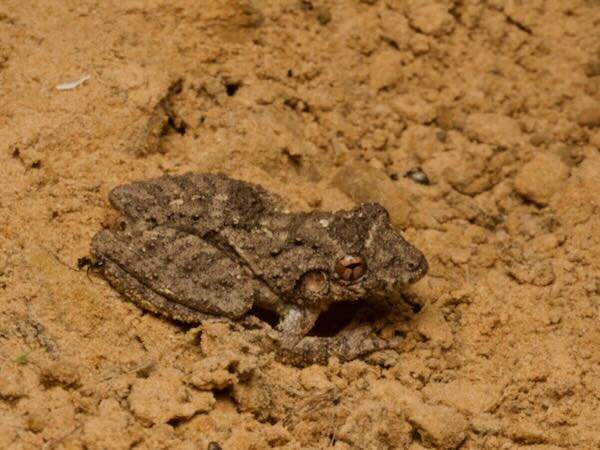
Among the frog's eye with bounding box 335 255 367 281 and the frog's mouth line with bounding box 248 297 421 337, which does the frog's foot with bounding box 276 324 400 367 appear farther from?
the frog's eye with bounding box 335 255 367 281

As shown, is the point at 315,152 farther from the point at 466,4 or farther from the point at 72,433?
the point at 72,433

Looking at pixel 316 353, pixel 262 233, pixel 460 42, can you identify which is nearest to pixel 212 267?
pixel 262 233

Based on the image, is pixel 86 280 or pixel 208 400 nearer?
pixel 208 400

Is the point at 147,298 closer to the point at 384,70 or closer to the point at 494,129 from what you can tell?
the point at 384,70

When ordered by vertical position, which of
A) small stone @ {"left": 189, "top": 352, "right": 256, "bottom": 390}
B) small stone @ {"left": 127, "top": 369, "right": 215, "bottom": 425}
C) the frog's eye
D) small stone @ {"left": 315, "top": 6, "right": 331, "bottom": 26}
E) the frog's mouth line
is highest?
small stone @ {"left": 315, "top": 6, "right": 331, "bottom": 26}

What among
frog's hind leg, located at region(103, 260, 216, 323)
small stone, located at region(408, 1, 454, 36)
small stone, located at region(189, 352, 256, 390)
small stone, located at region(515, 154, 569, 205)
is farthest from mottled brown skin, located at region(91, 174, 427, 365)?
small stone, located at region(408, 1, 454, 36)

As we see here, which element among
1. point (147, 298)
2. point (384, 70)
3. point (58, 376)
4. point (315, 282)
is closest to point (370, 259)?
point (315, 282)
